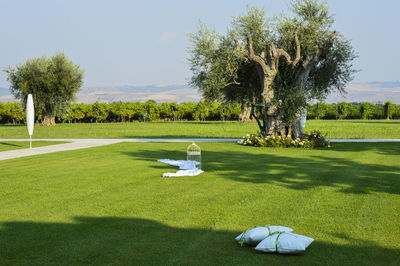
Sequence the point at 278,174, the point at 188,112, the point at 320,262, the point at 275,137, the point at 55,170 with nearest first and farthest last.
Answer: the point at 320,262, the point at 278,174, the point at 55,170, the point at 275,137, the point at 188,112

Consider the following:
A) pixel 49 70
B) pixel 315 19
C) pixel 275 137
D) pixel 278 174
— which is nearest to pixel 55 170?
pixel 278 174

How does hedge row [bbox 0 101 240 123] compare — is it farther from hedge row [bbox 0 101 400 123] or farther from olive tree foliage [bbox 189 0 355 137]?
olive tree foliage [bbox 189 0 355 137]

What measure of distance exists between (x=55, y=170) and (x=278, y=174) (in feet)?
20.0

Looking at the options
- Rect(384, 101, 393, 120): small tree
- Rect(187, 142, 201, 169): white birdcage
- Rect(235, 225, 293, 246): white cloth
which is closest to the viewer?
Rect(235, 225, 293, 246): white cloth

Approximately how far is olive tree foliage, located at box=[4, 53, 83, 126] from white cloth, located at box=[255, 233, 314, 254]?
125ft

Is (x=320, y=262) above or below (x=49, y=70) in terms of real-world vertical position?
below

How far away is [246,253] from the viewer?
448 cm

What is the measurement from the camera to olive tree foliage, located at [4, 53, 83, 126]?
127 feet

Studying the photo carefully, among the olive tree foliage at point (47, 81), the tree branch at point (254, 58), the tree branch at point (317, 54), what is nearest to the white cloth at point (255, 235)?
the tree branch at point (254, 58)

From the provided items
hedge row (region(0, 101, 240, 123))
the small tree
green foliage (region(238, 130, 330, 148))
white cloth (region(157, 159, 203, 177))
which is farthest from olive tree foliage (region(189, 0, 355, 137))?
the small tree

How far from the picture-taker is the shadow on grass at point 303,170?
27.6 feet

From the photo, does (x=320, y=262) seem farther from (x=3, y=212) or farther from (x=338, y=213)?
(x=3, y=212)

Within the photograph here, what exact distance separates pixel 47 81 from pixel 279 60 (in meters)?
27.3

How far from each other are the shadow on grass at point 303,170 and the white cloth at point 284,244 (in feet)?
11.7
